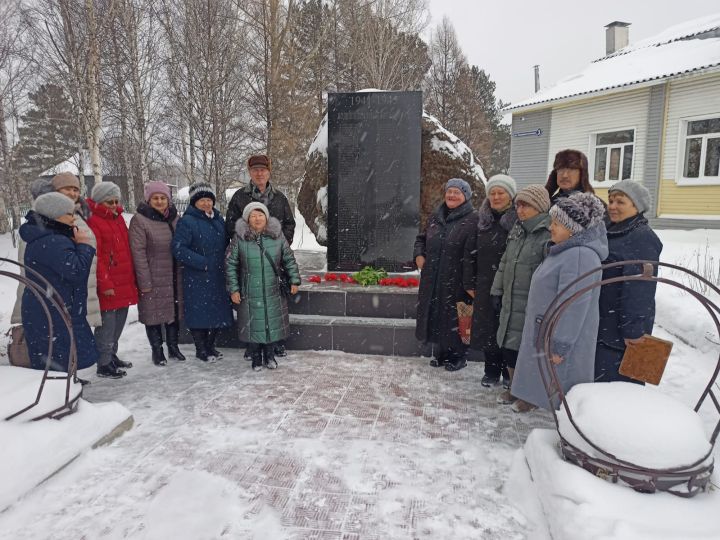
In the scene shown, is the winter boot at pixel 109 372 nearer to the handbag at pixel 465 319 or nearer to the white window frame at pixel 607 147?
the handbag at pixel 465 319

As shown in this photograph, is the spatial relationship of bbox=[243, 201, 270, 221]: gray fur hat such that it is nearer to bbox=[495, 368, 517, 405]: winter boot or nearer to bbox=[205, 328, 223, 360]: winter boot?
bbox=[205, 328, 223, 360]: winter boot

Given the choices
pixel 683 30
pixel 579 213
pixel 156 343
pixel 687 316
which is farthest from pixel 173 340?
pixel 683 30

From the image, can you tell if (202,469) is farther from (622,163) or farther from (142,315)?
(622,163)

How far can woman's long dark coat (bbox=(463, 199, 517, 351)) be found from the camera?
3.75 meters

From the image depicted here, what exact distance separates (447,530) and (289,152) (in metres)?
13.8

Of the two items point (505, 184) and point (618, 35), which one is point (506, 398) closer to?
point (505, 184)

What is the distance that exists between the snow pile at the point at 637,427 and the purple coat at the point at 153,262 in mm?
3365

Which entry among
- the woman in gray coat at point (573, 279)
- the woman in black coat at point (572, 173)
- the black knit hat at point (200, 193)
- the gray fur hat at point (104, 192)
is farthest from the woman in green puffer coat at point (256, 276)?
the woman in black coat at point (572, 173)

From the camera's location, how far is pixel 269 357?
442cm

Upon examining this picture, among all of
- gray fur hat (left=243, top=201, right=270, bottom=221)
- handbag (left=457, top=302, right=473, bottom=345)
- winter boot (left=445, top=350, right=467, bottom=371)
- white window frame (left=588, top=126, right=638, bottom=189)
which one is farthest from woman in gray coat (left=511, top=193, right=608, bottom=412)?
white window frame (left=588, top=126, right=638, bottom=189)

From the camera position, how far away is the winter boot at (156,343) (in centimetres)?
445

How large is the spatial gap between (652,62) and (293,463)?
A: 16.0m

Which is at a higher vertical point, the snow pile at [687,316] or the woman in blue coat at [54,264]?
the woman in blue coat at [54,264]

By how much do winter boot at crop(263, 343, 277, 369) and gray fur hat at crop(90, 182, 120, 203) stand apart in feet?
5.96
